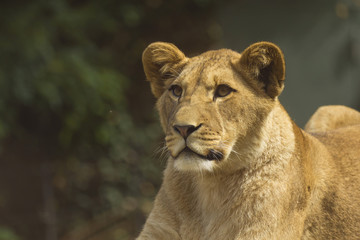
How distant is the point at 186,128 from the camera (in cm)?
292

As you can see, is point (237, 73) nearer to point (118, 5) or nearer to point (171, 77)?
point (171, 77)

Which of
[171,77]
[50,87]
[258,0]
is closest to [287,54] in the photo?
[258,0]

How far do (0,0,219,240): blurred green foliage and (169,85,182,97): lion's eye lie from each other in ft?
14.5

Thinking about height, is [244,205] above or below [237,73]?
below

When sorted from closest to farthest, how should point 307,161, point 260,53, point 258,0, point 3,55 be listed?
point 260,53 < point 307,161 < point 3,55 < point 258,0

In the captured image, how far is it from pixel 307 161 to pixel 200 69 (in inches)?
31.2

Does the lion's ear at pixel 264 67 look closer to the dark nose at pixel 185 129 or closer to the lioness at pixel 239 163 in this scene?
the lioness at pixel 239 163

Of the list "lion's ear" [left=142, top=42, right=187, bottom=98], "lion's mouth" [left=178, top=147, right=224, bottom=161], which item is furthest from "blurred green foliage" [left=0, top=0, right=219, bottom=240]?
"lion's mouth" [left=178, top=147, right=224, bottom=161]

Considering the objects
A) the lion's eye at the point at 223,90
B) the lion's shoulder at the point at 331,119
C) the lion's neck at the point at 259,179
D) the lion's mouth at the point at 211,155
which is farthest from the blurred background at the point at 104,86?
the lion's mouth at the point at 211,155

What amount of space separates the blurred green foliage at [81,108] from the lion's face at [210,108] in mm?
4431

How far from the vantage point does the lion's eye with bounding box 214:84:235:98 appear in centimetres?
313

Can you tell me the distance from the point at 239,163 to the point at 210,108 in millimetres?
336

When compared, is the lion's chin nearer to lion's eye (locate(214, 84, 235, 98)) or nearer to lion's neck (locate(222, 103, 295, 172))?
lion's neck (locate(222, 103, 295, 172))

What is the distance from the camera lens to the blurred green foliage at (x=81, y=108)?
761 cm
